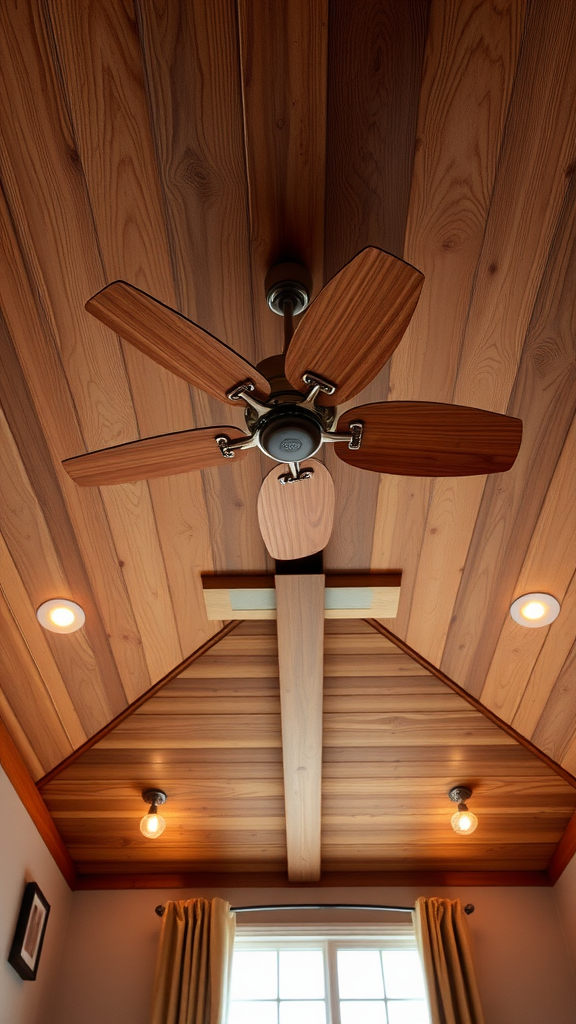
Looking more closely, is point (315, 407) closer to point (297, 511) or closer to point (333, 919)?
point (297, 511)

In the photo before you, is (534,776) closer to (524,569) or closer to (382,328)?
(524,569)

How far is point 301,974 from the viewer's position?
9.72 feet

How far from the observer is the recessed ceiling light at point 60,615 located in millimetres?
2242

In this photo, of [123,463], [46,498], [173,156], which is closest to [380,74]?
[173,156]

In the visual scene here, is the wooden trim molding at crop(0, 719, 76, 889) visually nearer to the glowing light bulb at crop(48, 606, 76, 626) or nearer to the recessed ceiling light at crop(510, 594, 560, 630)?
the glowing light bulb at crop(48, 606, 76, 626)

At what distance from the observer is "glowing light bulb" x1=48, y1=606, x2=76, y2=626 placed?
88.7 inches

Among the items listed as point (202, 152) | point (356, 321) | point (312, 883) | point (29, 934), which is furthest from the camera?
point (312, 883)

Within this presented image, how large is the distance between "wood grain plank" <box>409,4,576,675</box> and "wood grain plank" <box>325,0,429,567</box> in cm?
21

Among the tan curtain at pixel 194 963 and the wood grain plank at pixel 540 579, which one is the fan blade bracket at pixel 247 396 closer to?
the wood grain plank at pixel 540 579

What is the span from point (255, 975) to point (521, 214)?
123 inches

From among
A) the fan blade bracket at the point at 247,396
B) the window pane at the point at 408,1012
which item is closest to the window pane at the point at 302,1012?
the window pane at the point at 408,1012

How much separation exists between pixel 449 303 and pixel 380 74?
527 millimetres

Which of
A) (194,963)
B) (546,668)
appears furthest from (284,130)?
(194,963)

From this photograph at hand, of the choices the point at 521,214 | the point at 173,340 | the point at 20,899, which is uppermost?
the point at 521,214
